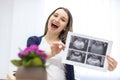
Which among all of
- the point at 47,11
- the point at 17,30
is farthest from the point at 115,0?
the point at 17,30

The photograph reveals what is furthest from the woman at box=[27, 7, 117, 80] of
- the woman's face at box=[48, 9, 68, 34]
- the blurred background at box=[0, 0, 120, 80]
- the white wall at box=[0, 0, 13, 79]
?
the white wall at box=[0, 0, 13, 79]

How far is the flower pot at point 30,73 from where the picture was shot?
61 cm

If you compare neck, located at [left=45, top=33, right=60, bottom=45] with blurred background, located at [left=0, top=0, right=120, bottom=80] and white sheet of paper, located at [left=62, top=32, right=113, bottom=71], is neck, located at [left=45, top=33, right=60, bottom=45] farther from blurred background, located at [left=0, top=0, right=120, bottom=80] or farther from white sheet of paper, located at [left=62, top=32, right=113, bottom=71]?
blurred background, located at [left=0, top=0, right=120, bottom=80]

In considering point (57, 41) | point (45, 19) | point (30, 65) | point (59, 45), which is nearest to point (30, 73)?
point (30, 65)

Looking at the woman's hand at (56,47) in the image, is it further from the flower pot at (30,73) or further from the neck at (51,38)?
the flower pot at (30,73)

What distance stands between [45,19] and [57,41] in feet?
2.92

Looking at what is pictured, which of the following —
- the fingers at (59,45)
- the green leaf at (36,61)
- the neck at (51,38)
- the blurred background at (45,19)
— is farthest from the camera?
the blurred background at (45,19)

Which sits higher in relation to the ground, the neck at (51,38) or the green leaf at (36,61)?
the green leaf at (36,61)

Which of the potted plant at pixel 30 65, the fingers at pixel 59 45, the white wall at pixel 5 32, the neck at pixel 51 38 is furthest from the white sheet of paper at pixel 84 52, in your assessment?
the white wall at pixel 5 32

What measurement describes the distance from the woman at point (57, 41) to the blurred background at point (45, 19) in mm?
832

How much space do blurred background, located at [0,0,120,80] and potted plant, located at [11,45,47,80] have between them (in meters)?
1.55

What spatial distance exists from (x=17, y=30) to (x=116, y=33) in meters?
0.93

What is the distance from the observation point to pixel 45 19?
2.19 metres

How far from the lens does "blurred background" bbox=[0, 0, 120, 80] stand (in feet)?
7.14
